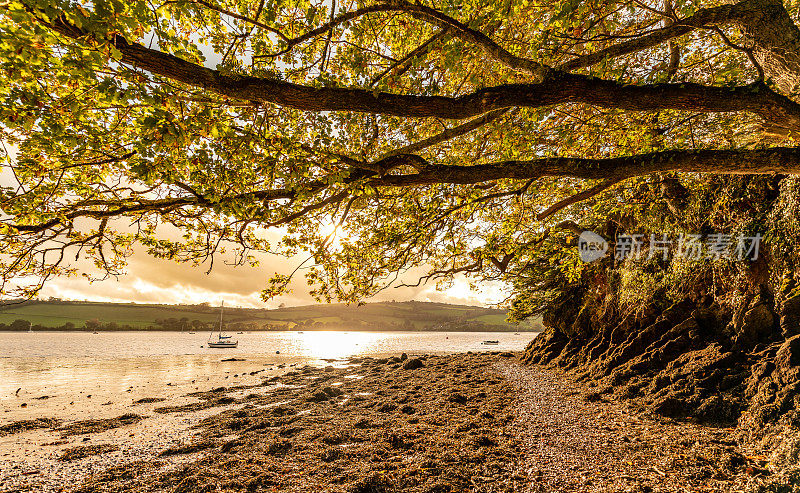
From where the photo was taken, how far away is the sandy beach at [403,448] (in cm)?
505

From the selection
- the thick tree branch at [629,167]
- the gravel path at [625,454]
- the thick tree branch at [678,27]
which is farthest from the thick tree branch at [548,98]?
the gravel path at [625,454]

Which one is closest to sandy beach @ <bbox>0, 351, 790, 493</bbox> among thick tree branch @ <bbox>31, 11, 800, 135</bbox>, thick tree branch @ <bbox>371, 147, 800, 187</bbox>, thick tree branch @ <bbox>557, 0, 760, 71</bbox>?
thick tree branch @ <bbox>371, 147, 800, 187</bbox>

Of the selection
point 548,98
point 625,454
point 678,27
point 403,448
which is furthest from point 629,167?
point 403,448

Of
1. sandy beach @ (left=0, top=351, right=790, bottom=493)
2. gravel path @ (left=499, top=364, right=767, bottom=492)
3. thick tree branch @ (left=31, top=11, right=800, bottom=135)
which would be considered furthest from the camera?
sandy beach @ (left=0, top=351, right=790, bottom=493)

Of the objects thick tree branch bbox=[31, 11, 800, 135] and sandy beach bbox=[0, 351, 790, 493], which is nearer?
thick tree branch bbox=[31, 11, 800, 135]

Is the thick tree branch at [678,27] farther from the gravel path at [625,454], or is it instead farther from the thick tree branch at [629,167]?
the gravel path at [625,454]

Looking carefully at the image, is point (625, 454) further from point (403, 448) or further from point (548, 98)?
point (548, 98)

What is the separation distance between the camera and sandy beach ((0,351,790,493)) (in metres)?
5.05

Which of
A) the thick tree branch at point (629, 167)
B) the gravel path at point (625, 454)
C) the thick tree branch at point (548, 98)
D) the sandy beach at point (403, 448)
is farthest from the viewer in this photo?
the sandy beach at point (403, 448)

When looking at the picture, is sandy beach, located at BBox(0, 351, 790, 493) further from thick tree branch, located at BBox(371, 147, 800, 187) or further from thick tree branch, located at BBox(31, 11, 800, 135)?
thick tree branch, located at BBox(31, 11, 800, 135)

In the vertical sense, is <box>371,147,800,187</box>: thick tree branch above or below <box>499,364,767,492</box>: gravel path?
above

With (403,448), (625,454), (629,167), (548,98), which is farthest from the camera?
(403,448)

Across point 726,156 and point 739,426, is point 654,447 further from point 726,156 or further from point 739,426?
point 726,156

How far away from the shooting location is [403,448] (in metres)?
6.94
